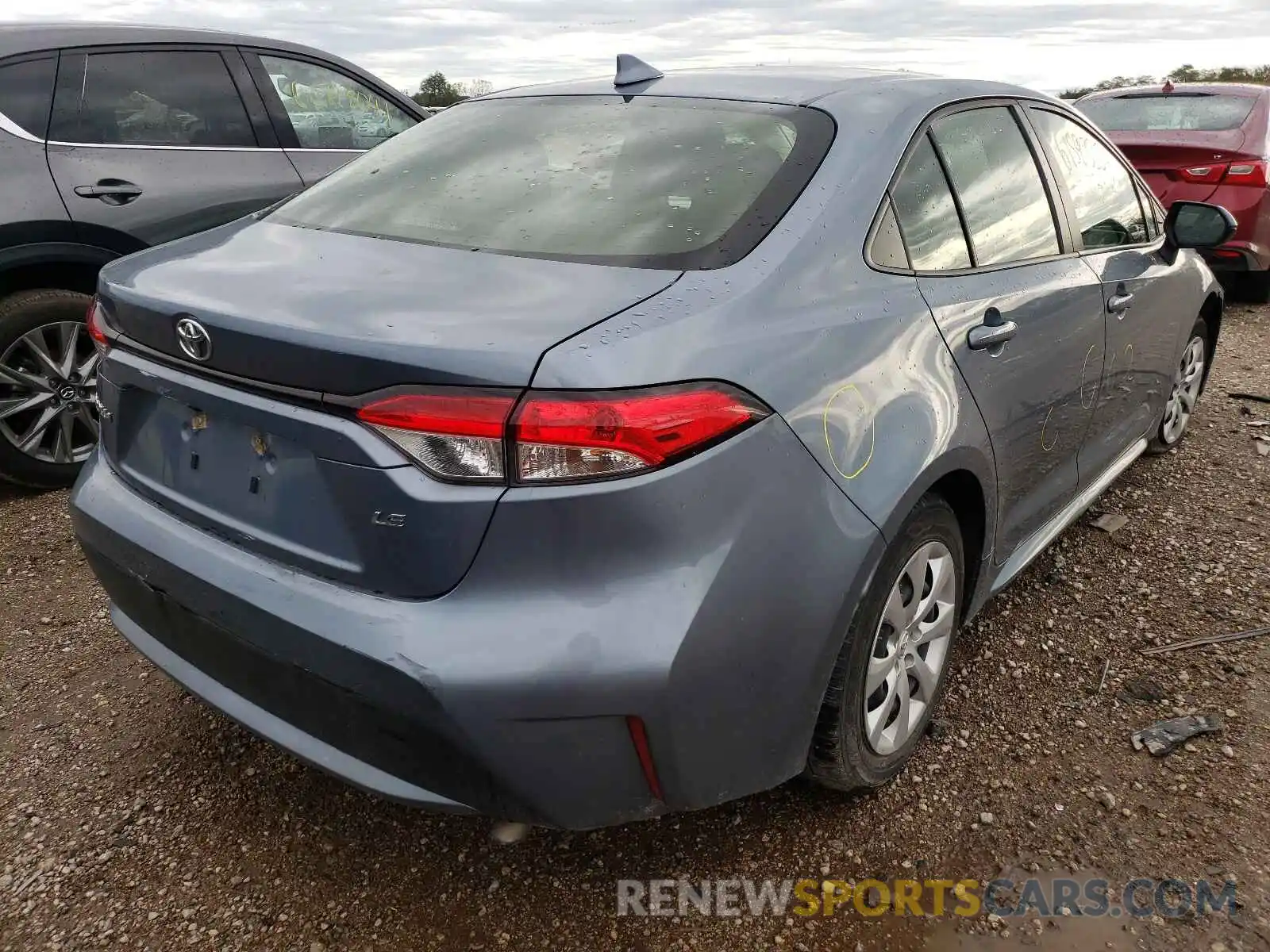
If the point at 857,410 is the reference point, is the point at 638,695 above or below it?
below

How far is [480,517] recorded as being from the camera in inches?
58.2

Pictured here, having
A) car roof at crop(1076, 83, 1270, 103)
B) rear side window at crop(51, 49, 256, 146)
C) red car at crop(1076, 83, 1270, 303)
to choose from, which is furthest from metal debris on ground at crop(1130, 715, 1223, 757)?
car roof at crop(1076, 83, 1270, 103)

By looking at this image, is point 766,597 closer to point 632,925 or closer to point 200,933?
point 632,925

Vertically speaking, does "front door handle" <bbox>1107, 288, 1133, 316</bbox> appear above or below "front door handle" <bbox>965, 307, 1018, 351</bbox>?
below

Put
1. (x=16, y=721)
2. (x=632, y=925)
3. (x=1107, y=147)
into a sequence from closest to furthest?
1. (x=632, y=925)
2. (x=16, y=721)
3. (x=1107, y=147)

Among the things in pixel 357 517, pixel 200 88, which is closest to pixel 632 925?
pixel 357 517

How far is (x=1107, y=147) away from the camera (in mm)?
3268

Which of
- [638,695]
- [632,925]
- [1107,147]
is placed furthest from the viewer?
[1107,147]

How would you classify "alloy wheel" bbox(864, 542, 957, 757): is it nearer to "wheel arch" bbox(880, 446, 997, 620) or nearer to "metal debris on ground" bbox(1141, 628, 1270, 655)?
"wheel arch" bbox(880, 446, 997, 620)

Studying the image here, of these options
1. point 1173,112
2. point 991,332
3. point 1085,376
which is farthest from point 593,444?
point 1173,112

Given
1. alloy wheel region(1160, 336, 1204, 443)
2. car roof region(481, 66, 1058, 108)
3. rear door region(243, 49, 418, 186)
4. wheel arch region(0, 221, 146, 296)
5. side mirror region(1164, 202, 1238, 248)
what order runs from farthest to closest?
rear door region(243, 49, 418, 186) → alloy wheel region(1160, 336, 1204, 443) → wheel arch region(0, 221, 146, 296) → side mirror region(1164, 202, 1238, 248) → car roof region(481, 66, 1058, 108)

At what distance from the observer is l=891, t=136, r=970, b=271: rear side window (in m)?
2.11

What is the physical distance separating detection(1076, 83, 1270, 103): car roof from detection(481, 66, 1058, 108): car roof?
558cm

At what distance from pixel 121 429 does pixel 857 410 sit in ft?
5.00
